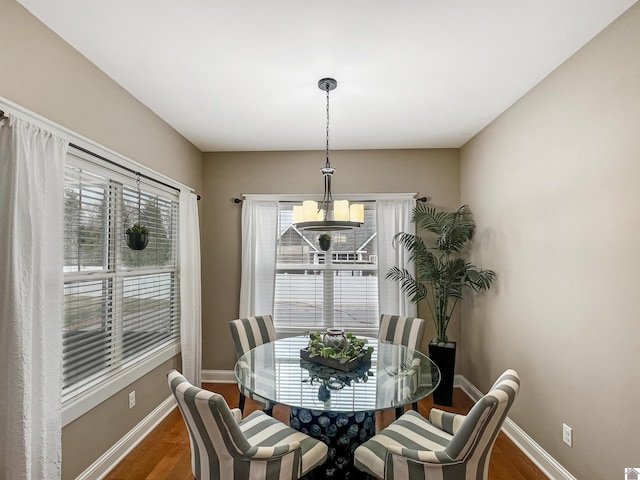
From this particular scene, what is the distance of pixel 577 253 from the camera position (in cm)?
206

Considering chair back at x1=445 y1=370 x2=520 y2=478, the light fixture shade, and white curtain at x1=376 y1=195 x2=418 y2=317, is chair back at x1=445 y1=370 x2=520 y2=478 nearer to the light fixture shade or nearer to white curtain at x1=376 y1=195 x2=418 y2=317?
the light fixture shade

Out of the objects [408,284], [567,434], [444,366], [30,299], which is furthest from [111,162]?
[567,434]

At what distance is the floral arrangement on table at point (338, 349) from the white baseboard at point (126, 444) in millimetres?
1529

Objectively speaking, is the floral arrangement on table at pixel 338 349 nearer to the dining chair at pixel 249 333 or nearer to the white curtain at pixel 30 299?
the dining chair at pixel 249 333

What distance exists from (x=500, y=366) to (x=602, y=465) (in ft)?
3.68

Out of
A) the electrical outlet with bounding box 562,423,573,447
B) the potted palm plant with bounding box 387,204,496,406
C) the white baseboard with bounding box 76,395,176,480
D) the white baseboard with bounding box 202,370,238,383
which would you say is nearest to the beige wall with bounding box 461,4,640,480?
the electrical outlet with bounding box 562,423,573,447

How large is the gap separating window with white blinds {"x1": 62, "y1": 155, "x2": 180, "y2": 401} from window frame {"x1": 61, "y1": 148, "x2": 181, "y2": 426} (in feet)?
0.03

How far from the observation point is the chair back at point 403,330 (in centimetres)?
295

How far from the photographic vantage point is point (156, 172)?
9.59 ft

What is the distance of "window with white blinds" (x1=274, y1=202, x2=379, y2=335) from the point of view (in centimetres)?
393

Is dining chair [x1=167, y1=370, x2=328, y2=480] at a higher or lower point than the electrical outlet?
higher

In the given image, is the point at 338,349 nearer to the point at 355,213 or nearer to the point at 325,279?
the point at 355,213

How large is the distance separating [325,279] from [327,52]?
8.19ft

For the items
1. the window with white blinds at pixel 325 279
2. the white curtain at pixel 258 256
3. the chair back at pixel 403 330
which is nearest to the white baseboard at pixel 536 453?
the chair back at pixel 403 330
